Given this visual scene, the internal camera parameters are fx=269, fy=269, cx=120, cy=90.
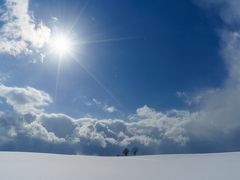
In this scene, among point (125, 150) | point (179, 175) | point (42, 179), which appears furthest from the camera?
point (125, 150)

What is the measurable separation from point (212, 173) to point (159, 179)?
2.99 ft

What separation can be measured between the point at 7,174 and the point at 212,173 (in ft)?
11.4

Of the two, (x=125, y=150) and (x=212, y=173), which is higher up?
(x=125, y=150)

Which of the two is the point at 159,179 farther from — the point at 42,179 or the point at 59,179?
the point at 42,179

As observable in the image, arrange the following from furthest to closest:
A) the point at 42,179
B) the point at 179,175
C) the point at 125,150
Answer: the point at 125,150 < the point at 179,175 < the point at 42,179

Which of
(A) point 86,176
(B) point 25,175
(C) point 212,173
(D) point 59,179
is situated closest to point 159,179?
(C) point 212,173

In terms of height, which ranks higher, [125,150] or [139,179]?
[125,150]

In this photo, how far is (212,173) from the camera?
4.44m

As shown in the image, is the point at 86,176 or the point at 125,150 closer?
the point at 86,176

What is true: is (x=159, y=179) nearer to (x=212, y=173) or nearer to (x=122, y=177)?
(x=122, y=177)

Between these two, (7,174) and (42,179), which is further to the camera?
(7,174)

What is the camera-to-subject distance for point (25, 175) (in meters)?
4.60

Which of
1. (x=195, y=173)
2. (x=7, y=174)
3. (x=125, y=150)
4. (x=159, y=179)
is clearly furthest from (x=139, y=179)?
(x=125, y=150)

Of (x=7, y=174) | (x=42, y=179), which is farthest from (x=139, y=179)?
(x=7, y=174)
